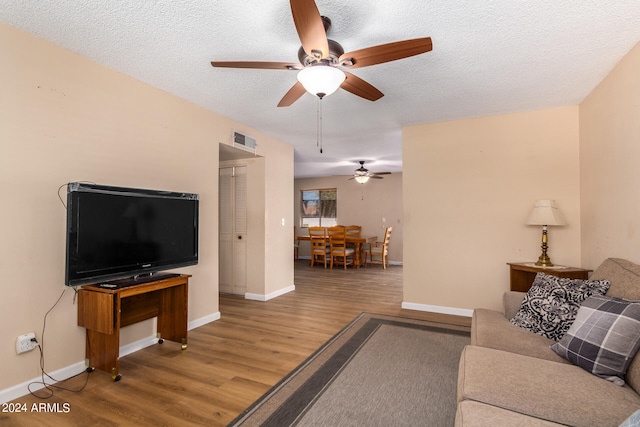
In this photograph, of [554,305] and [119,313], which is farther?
[119,313]

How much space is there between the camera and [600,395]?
4.27ft

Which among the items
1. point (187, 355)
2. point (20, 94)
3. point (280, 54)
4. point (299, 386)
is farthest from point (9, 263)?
point (280, 54)

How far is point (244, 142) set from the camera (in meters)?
4.07

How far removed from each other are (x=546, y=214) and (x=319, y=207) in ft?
21.4

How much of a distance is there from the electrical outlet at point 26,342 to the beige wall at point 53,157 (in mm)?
27

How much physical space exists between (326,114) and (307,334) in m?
2.41

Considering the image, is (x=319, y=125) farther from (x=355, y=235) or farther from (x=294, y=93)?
(x=355, y=235)

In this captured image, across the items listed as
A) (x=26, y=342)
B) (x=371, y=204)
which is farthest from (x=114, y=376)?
(x=371, y=204)

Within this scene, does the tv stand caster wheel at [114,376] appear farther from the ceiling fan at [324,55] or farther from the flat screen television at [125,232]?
the ceiling fan at [324,55]

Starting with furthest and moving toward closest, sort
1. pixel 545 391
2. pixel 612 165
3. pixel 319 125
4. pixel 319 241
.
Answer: pixel 319 241 < pixel 319 125 < pixel 612 165 < pixel 545 391

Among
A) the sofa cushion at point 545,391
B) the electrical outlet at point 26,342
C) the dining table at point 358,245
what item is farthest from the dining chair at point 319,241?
the sofa cushion at point 545,391

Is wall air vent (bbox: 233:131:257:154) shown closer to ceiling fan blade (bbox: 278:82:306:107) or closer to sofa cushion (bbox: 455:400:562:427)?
ceiling fan blade (bbox: 278:82:306:107)

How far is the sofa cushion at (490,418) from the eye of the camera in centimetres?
110

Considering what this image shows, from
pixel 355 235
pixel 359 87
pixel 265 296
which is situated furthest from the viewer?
pixel 355 235
